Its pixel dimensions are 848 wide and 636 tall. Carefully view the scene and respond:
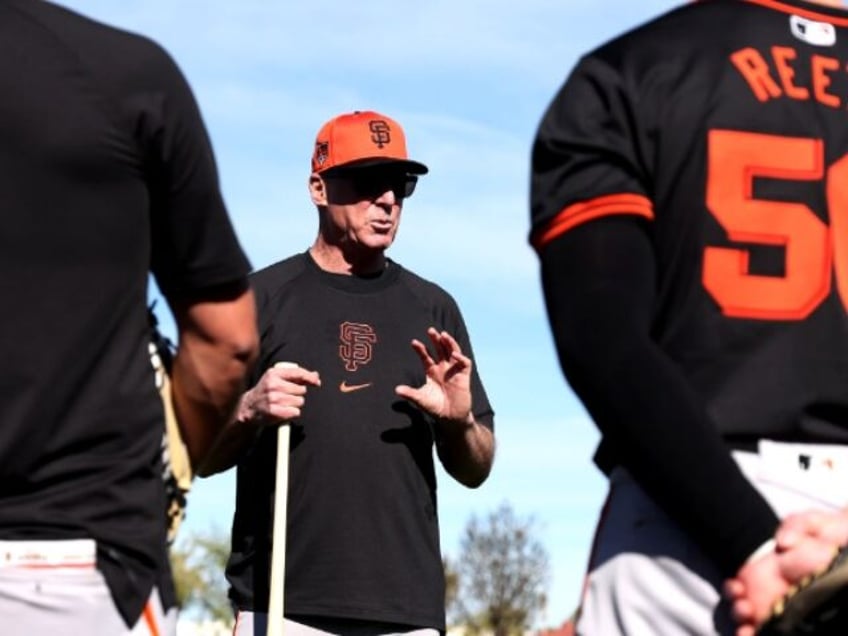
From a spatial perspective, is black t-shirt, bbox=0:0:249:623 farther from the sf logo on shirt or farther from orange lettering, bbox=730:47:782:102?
the sf logo on shirt

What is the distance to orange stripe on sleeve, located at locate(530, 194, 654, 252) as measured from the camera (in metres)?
3.78

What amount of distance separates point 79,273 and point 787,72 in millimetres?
1449

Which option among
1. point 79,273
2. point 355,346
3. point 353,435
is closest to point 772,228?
point 79,273

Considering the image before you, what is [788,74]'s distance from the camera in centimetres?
398

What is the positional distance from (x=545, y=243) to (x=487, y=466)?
4.63 metres

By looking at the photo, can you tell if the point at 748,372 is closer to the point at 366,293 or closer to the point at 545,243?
the point at 545,243

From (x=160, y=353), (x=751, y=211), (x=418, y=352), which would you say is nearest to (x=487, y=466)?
(x=418, y=352)

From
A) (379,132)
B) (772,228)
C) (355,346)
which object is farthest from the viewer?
(379,132)

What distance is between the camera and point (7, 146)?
4160 millimetres

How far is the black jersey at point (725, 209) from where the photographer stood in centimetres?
383

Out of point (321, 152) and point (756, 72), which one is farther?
point (321, 152)

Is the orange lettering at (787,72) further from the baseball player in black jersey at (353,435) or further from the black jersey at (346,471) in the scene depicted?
the black jersey at (346,471)

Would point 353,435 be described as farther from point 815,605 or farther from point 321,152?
point 815,605

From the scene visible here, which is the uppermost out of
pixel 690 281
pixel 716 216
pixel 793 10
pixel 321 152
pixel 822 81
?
pixel 321 152
